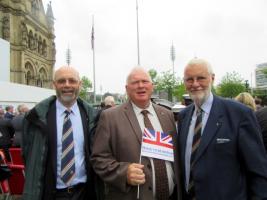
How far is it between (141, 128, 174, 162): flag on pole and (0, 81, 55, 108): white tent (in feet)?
55.6

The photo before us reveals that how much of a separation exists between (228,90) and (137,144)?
69415 millimetres

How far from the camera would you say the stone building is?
45.0 metres

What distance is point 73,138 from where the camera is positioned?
3.81m

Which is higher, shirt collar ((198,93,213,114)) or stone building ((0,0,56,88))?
stone building ((0,0,56,88))

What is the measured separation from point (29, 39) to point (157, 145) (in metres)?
52.5

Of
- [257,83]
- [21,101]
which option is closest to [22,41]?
[21,101]

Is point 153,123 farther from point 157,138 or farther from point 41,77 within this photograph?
point 41,77

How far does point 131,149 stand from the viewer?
130 inches

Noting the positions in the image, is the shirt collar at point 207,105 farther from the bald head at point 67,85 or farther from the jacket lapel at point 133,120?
the bald head at point 67,85

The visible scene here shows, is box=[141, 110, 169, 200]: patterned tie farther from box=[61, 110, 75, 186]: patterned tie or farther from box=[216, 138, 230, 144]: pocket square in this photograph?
box=[61, 110, 75, 186]: patterned tie

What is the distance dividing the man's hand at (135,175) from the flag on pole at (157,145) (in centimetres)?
19

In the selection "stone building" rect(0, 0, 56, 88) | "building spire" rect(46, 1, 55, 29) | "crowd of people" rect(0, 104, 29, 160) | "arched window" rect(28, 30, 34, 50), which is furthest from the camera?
"building spire" rect(46, 1, 55, 29)

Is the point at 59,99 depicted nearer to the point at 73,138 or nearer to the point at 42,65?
the point at 73,138

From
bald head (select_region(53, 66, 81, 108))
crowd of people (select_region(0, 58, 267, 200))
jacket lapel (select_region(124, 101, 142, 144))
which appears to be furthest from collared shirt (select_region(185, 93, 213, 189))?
bald head (select_region(53, 66, 81, 108))
